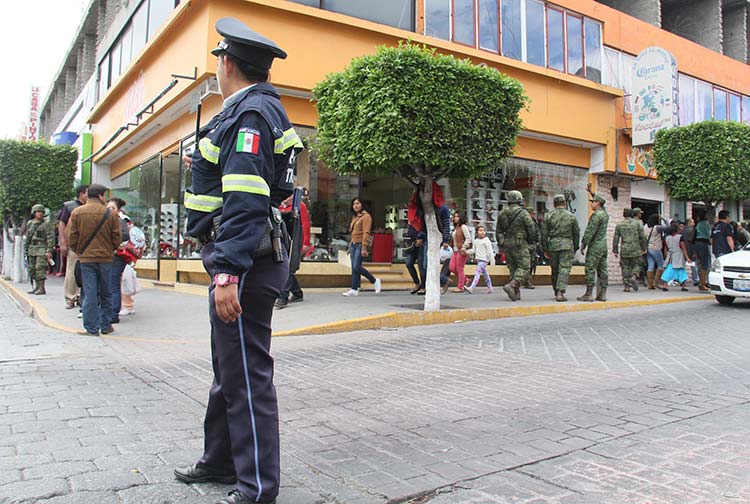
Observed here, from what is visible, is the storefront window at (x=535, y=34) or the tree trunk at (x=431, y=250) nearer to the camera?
the tree trunk at (x=431, y=250)

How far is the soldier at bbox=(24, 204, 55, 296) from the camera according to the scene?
12.1 m

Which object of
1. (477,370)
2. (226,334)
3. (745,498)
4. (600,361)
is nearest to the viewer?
(226,334)

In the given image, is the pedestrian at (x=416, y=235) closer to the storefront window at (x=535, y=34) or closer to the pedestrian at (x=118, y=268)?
the pedestrian at (x=118, y=268)

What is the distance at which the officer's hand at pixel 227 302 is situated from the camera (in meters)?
2.34

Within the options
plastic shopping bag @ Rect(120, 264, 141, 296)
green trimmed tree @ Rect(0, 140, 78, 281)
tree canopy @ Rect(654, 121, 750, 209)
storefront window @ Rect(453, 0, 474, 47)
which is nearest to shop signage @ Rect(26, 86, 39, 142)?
green trimmed tree @ Rect(0, 140, 78, 281)

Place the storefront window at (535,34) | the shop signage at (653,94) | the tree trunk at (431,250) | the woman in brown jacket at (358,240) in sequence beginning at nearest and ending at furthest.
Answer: the tree trunk at (431,250)
the woman in brown jacket at (358,240)
the storefront window at (535,34)
the shop signage at (653,94)

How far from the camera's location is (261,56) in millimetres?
2664

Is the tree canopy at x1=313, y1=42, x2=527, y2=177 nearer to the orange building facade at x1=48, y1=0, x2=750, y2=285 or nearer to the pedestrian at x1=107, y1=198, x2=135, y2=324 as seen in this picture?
the orange building facade at x1=48, y1=0, x2=750, y2=285

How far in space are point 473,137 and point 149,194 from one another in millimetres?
10501

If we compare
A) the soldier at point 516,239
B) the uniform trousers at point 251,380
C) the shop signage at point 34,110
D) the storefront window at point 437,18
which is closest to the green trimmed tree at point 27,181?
the storefront window at point 437,18

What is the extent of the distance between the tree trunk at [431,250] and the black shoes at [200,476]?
6.49 m

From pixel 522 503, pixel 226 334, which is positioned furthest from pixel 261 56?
pixel 522 503

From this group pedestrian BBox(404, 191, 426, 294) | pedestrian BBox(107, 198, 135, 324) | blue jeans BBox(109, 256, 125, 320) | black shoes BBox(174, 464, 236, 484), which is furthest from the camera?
pedestrian BBox(404, 191, 426, 294)

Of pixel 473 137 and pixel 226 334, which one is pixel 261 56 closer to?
pixel 226 334
